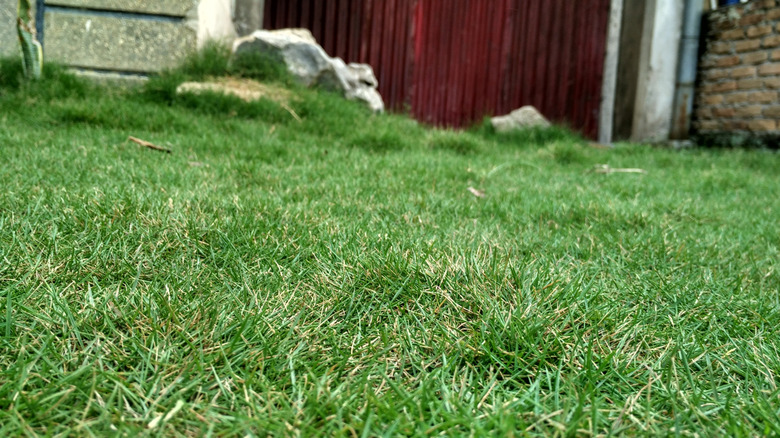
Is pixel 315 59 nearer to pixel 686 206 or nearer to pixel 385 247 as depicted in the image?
pixel 686 206

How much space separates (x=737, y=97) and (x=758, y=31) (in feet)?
2.41

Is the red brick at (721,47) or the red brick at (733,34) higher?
the red brick at (733,34)

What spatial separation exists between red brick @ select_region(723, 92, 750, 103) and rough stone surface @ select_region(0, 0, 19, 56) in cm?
741

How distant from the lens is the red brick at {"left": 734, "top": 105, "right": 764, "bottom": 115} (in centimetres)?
622

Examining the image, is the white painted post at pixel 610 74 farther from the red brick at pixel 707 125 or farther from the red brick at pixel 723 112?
the red brick at pixel 723 112

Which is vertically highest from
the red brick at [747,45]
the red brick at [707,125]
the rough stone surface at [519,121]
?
the red brick at [747,45]

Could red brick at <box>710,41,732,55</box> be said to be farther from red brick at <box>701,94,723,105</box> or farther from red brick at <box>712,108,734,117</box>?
red brick at <box>712,108,734,117</box>

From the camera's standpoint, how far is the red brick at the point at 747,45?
20.3ft

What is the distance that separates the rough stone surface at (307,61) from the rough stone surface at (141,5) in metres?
0.68

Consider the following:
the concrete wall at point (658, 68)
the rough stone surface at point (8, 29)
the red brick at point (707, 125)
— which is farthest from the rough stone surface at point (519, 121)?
the rough stone surface at point (8, 29)

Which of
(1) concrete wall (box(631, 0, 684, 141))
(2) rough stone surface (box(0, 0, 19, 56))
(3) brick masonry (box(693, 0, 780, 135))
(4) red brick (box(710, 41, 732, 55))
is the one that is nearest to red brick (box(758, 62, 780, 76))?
(3) brick masonry (box(693, 0, 780, 135))

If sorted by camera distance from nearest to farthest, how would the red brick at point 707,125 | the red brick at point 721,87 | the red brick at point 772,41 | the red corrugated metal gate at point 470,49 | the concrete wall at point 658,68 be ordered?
the red brick at point 772,41 < the red brick at point 721,87 < the red brick at point 707,125 < the concrete wall at point 658,68 < the red corrugated metal gate at point 470,49

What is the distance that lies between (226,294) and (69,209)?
0.79 metres

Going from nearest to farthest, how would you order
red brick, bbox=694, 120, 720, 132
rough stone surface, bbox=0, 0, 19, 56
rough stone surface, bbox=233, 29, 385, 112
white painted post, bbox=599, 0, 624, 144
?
rough stone surface, bbox=0, 0, 19, 56
rough stone surface, bbox=233, 29, 385, 112
red brick, bbox=694, 120, 720, 132
white painted post, bbox=599, 0, 624, 144
